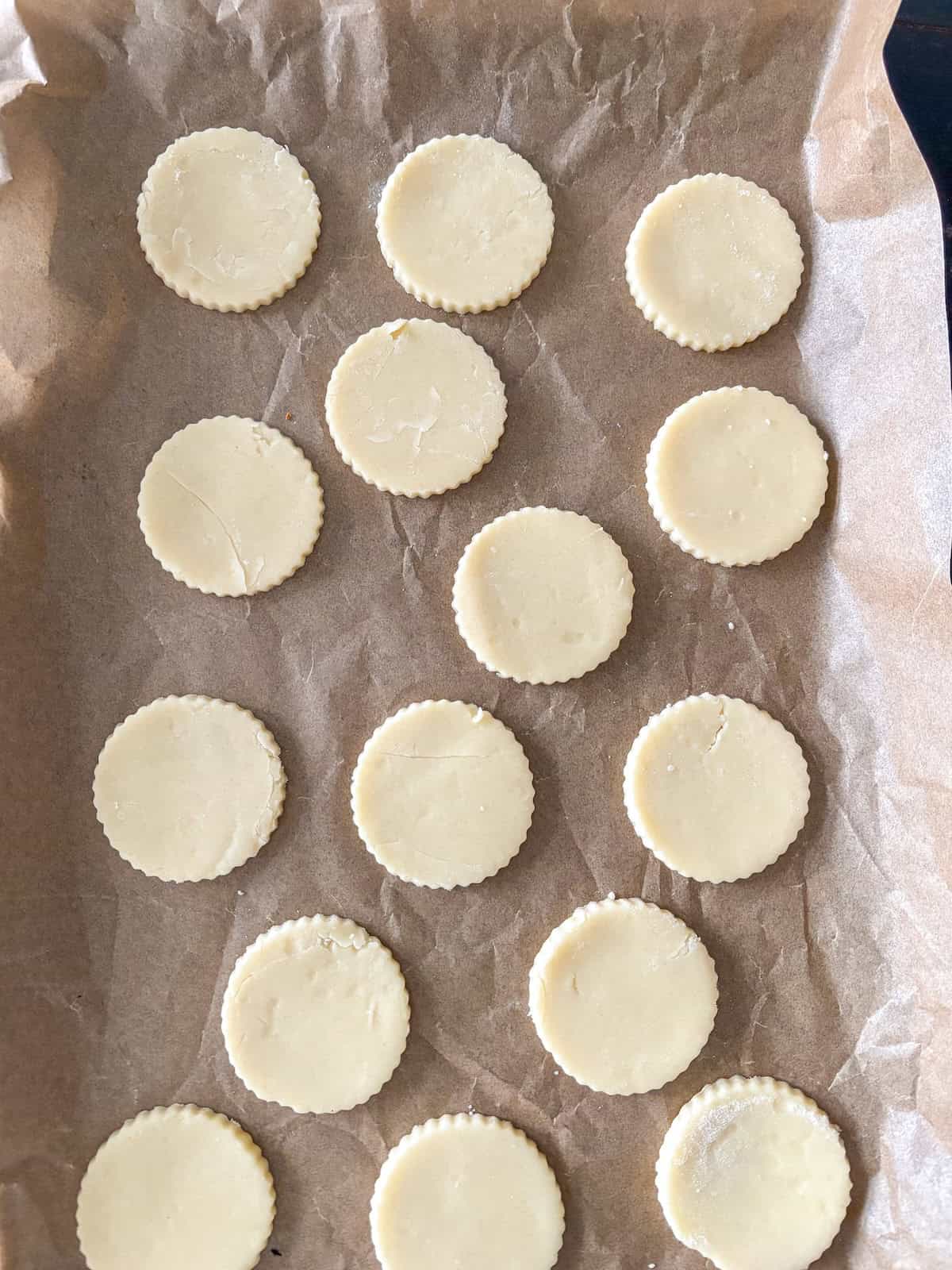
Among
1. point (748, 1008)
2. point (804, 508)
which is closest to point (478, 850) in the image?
point (748, 1008)

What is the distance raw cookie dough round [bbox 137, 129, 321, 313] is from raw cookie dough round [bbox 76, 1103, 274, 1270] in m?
1.78

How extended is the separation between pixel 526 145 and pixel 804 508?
102 cm

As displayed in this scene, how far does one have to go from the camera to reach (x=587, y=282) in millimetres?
2324

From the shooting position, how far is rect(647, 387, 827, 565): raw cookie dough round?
2254 millimetres

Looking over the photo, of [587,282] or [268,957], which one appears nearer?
[268,957]

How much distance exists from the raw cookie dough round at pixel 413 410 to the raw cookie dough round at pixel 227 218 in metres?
0.26

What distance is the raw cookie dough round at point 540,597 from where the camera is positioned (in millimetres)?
2229

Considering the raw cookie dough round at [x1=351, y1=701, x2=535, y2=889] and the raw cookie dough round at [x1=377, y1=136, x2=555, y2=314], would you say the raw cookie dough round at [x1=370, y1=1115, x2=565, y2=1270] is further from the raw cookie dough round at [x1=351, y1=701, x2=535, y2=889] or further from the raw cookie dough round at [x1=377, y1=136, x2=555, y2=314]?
the raw cookie dough round at [x1=377, y1=136, x2=555, y2=314]

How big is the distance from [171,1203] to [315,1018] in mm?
465

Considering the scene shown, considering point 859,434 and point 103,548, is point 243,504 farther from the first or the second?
point 859,434

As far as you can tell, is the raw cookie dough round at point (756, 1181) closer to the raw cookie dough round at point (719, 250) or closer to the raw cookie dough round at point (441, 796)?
the raw cookie dough round at point (441, 796)

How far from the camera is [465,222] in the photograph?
2287 mm

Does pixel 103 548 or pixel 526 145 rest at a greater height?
pixel 526 145

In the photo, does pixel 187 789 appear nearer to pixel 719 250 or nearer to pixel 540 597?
pixel 540 597
